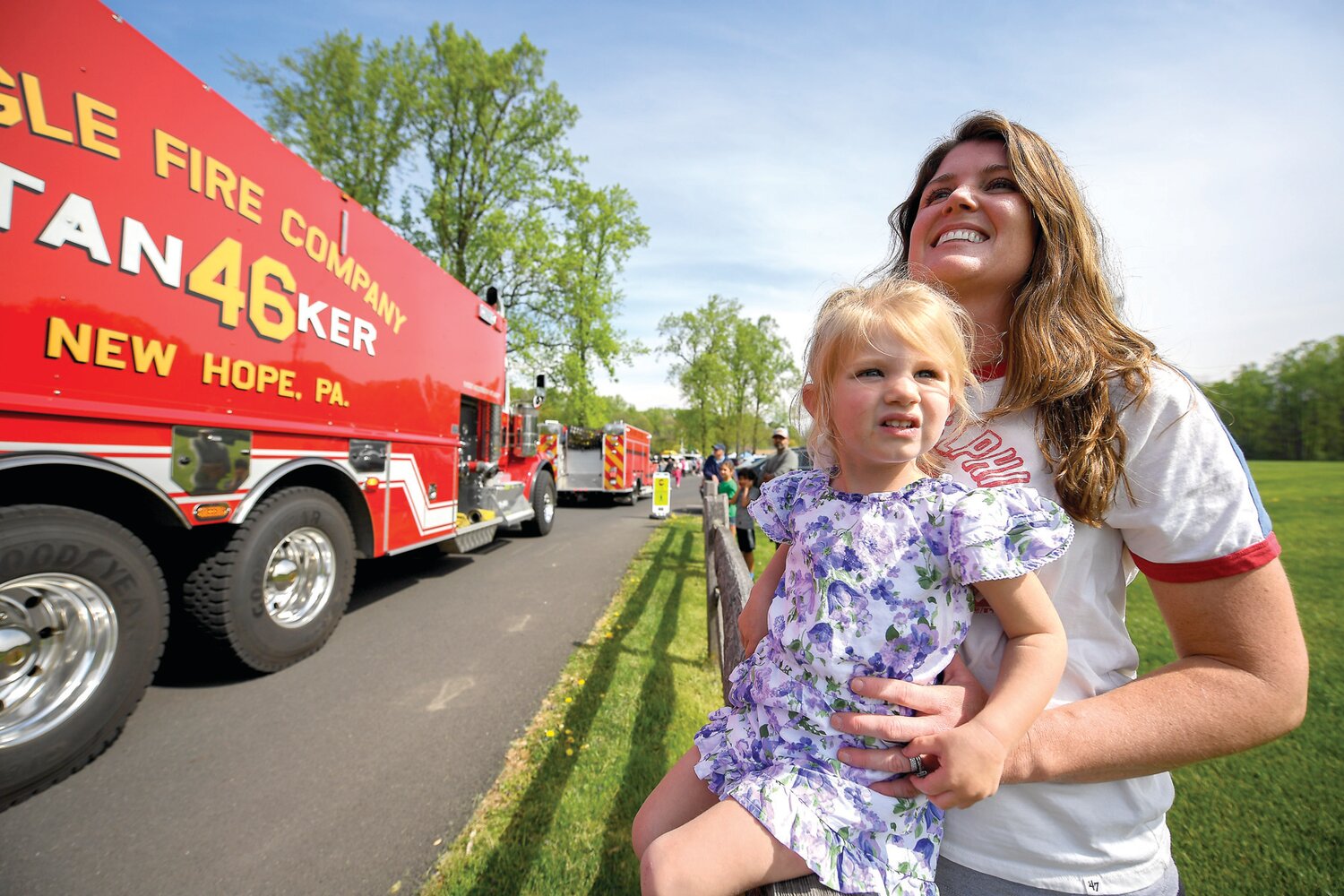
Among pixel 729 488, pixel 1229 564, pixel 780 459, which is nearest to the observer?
pixel 1229 564

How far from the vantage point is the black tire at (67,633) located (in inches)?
96.3

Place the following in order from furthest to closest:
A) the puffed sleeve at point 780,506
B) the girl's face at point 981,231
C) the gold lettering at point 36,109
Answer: the gold lettering at point 36,109
the puffed sleeve at point 780,506
the girl's face at point 981,231

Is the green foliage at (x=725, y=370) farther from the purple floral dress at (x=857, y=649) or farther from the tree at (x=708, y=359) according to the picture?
the purple floral dress at (x=857, y=649)

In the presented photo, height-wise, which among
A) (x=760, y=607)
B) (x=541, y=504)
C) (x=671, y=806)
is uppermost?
(x=760, y=607)

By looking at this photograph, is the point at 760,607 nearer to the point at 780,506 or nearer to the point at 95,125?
the point at 780,506

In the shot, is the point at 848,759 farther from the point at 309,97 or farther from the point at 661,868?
the point at 309,97

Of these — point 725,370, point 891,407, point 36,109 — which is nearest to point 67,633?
point 36,109

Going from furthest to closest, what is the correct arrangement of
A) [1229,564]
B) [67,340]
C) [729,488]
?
1. [729,488]
2. [67,340]
3. [1229,564]

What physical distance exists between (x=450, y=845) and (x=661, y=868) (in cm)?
195

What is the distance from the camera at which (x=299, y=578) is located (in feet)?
13.7

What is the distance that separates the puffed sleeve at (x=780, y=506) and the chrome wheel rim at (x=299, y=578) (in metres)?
3.79

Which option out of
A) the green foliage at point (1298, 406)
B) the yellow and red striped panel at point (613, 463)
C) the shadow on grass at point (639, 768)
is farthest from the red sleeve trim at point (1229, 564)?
the green foliage at point (1298, 406)

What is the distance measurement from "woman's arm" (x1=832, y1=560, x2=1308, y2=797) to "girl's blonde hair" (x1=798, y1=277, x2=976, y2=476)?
0.46m

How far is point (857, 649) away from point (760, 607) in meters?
0.31
